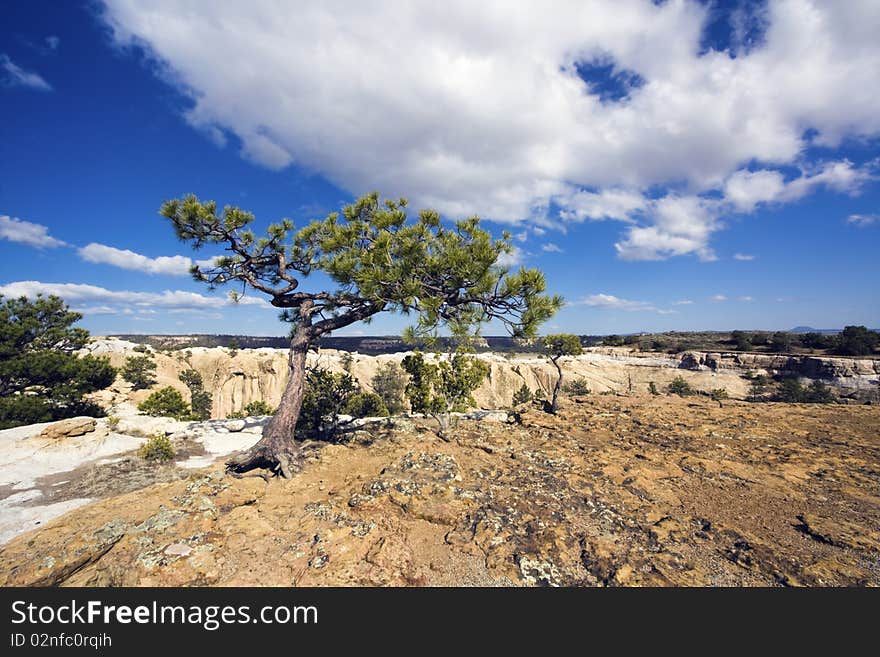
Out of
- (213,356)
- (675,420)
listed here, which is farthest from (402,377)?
(675,420)

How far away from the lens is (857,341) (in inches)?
1467

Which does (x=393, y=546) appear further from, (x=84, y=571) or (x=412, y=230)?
(x=412, y=230)

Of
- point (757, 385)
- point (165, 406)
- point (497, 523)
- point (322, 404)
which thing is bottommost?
point (757, 385)

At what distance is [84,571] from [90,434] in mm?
14120

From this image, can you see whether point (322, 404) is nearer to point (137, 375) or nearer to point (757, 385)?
point (137, 375)

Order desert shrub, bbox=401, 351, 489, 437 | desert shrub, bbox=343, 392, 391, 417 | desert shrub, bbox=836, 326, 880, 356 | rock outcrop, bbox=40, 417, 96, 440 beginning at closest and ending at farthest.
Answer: desert shrub, bbox=401, 351, 489, 437, rock outcrop, bbox=40, 417, 96, 440, desert shrub, bbox=343, 392, 391, 417, desert shrub, bbox=836, 326, 880, 356

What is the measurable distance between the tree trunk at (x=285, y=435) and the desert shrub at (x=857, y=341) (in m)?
54.4

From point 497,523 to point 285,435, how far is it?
523 centimetres

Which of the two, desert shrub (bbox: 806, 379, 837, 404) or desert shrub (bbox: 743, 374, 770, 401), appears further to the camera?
desert shrub (bbox: 743, 374, 770, 401)

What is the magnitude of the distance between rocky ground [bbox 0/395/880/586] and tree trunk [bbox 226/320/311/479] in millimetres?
492

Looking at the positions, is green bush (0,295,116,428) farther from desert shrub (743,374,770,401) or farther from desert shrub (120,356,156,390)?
desert shrub (743,374,770,401)

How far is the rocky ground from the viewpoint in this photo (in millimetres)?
3980

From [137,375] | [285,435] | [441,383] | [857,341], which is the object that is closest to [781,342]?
[857,341]

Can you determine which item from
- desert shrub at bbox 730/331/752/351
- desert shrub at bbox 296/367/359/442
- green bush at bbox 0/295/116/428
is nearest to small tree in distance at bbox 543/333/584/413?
desert shrub at bbox 296/367/359/442
